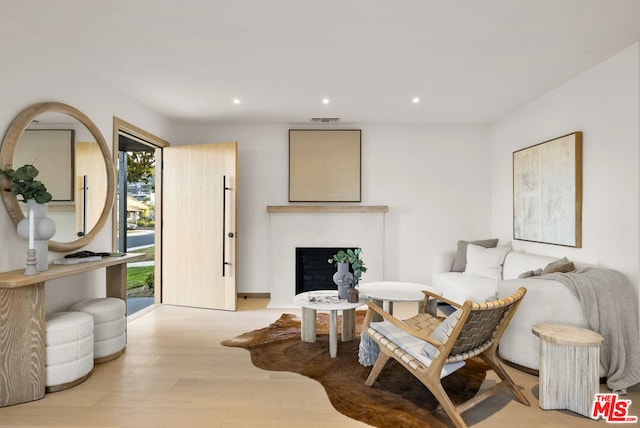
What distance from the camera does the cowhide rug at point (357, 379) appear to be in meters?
2.35

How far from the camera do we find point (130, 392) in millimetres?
2672

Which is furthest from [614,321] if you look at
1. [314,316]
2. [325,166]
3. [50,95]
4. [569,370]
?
[50,95]

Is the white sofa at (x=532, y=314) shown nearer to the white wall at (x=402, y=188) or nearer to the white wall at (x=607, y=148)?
the white wall at (x=607, y=148)

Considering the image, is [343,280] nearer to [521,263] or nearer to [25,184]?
[521,263]

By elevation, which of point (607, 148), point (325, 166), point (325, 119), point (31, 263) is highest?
point (325, 119)

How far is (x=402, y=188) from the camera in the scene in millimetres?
5582

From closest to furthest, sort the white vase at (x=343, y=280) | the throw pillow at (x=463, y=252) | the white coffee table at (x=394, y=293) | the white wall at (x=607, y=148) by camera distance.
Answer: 1. the white wall at (x=607, y=148)
2. the white coffee table at (x=394, y=293)
3. the white vase at (x=343, y=280)
4. the throw pillow at (x=463, y=252)

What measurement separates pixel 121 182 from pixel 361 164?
3.33 m

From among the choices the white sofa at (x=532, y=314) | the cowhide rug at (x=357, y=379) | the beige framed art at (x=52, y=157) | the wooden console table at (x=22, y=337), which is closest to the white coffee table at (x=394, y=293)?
the cowhide rug at (x=357, y=379)

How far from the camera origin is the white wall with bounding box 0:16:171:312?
8.94ft

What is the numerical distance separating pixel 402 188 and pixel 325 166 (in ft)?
3.84

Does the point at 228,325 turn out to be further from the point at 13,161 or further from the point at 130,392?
the point at 13,161

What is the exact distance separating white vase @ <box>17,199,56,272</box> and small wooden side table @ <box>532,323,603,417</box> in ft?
11.4

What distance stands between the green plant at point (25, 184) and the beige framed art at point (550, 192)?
4473 mm
